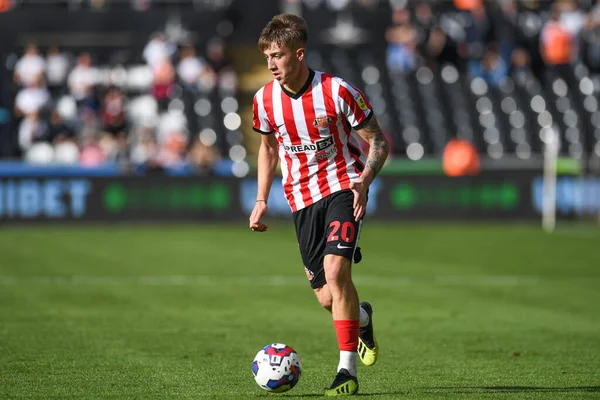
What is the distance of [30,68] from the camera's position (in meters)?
26.2

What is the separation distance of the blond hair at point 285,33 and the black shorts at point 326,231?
1.03 metres

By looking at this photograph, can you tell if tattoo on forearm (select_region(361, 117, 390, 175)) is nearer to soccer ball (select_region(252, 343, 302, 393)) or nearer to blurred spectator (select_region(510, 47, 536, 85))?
Result: soccer ball (select_region(252, 343, 302, 393))

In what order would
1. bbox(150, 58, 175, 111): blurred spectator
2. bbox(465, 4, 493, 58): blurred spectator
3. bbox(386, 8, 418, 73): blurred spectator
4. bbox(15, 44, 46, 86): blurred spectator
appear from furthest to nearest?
bbox(465, 4, 493, 58): blurred spectator < bbox(386, 8, 418, 73): blurred spectator < bbox(150, 58, 175, 111): blurred spectator < bbox(15, 44, 46, 86): blurred spectator

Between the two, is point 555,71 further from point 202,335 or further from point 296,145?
point 296,145

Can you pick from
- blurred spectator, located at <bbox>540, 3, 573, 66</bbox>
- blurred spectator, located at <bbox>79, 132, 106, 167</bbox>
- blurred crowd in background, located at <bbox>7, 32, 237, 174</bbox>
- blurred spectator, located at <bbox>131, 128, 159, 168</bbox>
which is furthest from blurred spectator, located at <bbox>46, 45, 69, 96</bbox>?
blurred spectator, located at <bbox>540, 3, 573, 66</bbox>

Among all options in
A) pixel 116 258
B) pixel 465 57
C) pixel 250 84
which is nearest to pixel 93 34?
pixel 250 84

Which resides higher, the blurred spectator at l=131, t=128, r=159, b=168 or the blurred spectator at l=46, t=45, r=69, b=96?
the blurred spectator at l=46, t=45, r=69, b=96

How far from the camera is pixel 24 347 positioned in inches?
364

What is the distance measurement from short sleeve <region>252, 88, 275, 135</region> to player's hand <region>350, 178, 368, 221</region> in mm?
793

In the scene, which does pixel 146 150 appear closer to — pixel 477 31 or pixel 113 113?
pixel 113 113

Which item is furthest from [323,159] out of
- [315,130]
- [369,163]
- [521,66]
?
[521,66]

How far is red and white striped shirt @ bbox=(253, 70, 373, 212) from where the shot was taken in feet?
24.6

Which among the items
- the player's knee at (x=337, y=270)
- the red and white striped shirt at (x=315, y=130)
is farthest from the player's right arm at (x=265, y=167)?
the player's knee at (x=337, y=270)

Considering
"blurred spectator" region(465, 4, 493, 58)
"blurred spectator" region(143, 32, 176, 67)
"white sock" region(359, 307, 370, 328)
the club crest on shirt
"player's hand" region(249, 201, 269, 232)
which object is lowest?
"white sock" region(359, 307, 370, 328)
